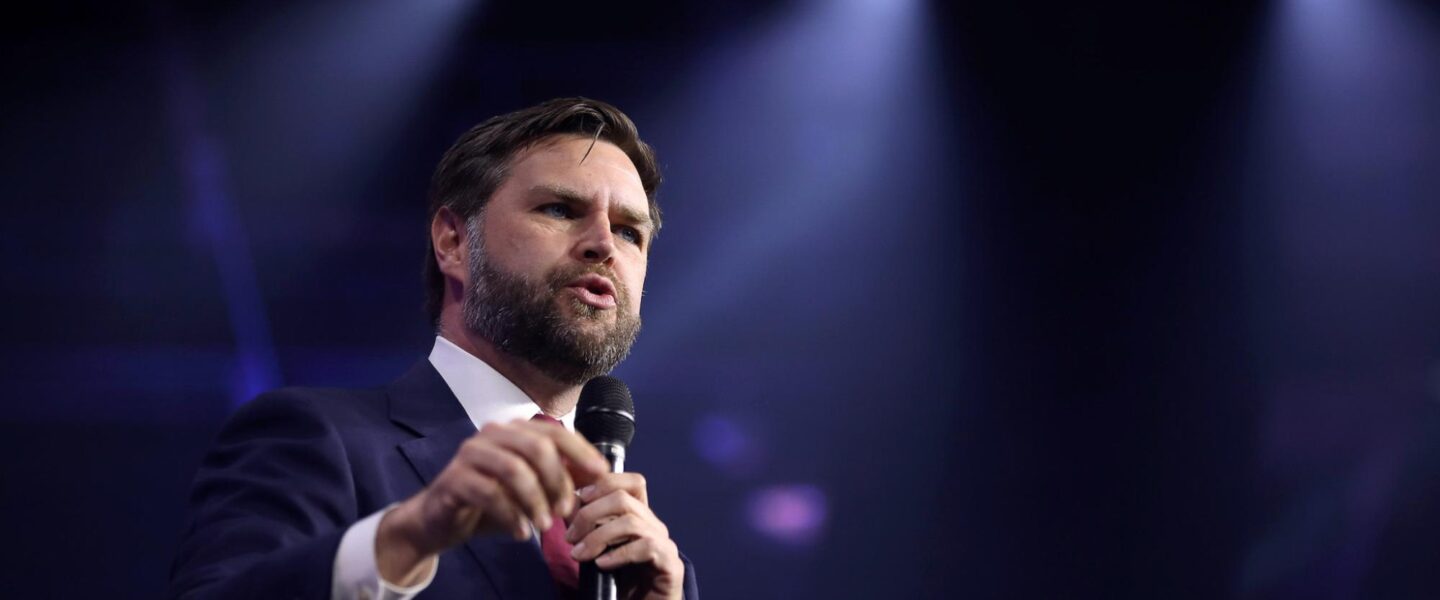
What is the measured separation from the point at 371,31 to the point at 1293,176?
137 inches

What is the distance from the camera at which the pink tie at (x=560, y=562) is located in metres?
1.57

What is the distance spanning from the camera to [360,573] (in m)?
1.14

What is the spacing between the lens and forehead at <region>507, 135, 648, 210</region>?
6.91 feet

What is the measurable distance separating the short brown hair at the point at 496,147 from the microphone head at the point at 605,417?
0.71 metres

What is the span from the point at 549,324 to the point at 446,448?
32 centimetres

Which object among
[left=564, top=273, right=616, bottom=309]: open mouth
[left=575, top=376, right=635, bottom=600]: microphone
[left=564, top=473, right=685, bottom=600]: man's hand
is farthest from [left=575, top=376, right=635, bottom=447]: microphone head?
[left=564, top=273, right=616, bottom=309]: open mouth

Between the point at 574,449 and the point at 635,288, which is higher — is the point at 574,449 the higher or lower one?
the lower one

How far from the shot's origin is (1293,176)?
3895 millimetres

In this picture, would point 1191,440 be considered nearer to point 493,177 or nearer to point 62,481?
point 493,177

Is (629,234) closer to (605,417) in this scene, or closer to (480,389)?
(480,389)

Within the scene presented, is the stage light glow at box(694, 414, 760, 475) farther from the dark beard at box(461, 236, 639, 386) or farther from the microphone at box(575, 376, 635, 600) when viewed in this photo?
the microphone at box(575, 376, 635, 600)

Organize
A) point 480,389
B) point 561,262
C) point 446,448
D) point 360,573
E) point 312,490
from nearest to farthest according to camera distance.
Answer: point 360,573
point 312,490
point 446,448
point 480,389
point 561,262

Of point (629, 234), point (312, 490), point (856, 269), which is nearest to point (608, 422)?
point (312, 490)

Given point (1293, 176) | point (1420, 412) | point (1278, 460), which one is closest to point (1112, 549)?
point (1278, 460)
